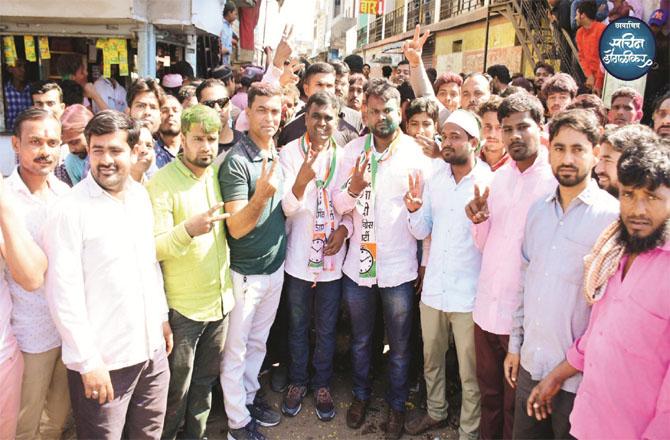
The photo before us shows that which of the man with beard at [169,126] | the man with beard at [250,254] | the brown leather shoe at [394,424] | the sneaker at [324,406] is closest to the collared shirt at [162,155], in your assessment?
the man with beard at [169,126]

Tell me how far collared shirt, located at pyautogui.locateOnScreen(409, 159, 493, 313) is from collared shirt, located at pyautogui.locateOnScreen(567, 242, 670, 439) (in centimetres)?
106

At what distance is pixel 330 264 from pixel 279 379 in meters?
1.10

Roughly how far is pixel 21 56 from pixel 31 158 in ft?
20.3

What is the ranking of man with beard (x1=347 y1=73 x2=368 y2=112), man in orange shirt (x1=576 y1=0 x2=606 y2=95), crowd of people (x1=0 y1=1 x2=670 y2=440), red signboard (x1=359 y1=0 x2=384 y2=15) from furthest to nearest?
red signboard (x1=359 y1=0 x2=384 y2=15) < man in orange shirt (x1=576 y1=0 x2=606 y2=95) < man with beard (x1=347 y1=73 x2=368 y2=112) < crowd of people (x1=0 y1=1 x2=670 y2=440)

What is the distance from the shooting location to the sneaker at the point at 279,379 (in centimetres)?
388

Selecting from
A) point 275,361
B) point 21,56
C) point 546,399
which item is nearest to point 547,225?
point 546,399

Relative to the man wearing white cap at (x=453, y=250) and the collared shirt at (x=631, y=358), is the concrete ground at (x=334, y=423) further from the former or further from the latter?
the collared shirt at (x=631, y=358)

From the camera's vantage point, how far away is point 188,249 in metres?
2.81

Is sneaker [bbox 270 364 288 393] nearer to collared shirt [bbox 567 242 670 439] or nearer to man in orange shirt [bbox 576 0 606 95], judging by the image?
collared shirt [bbox 567 242 670 439]

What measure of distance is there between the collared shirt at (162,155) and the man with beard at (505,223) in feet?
7.22

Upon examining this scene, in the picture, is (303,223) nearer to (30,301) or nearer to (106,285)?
(106,285)

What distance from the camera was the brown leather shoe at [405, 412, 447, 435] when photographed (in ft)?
11.4

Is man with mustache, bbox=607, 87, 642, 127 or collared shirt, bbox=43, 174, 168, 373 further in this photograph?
man with mustache, bbox=607, 87, 642, 127

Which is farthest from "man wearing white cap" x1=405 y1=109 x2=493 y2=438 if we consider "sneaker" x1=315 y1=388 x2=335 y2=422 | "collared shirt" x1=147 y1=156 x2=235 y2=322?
"collared shirt" x1=147 y1=156 x2=235 y2=322
